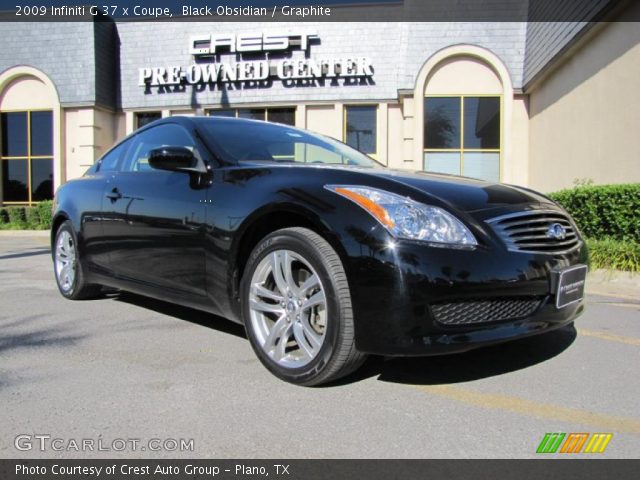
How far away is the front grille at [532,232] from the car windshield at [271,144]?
137cm

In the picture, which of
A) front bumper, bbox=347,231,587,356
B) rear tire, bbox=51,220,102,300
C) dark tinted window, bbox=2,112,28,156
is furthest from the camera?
dark tinted window, bbox=2,112,28,156

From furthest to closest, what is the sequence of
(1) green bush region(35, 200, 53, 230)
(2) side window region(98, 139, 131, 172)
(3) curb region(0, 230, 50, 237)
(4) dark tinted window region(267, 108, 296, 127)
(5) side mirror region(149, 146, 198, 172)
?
(4) dark tinted window region(267, 108, 296, 127) < (1) green bush region(35, 200, 53, 230) < (3) curb region(0, 230, 50, 237) < (2) side window region(98, 139, 131, 172) < (5) side mirror region(149, 146, 198, 172)

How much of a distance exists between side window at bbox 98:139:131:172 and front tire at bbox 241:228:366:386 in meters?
2.17

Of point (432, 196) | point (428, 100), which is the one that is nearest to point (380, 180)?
point (432, 196)

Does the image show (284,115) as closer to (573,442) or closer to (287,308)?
(287,308)

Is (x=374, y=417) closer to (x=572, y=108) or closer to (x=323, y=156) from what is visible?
(x=323, y=156)

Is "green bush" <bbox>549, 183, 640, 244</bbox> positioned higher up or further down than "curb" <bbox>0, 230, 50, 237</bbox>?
higher up

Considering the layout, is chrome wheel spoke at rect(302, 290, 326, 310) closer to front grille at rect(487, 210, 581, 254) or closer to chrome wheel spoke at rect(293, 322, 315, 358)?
chrome wheel spoke at rect(293, 322, 315, 358)

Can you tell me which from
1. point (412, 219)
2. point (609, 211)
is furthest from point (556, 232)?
point (609, 211)

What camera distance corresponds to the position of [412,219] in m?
2.56

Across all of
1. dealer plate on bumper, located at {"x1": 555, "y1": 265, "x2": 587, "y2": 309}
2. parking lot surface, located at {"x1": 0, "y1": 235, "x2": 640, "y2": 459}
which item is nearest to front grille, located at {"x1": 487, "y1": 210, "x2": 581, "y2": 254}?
dealer plate on bumper, located at {"x1": 555, "y1": 265, "x2": 587, "y2": 309}

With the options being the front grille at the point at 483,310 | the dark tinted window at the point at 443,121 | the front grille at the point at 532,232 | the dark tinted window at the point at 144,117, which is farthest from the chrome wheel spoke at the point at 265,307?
the dark tinted window at the point at 144,117

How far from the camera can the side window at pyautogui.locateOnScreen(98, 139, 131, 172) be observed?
459cm
